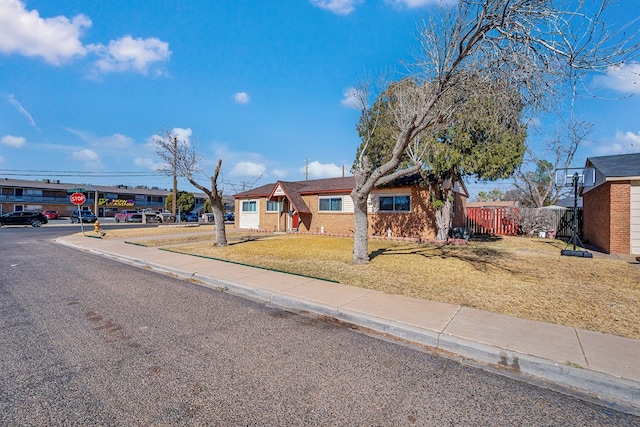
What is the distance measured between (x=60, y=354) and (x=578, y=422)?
5674 mm

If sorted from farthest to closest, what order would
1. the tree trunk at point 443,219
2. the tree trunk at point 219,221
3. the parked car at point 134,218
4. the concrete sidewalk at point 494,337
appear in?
the parked car at point 134,218, the tree trunk at point 443,219, the tree trunk at point 219,221, the concrete sidewalk at point 494,337

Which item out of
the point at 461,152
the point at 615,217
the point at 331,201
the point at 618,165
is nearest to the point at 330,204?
the point at 331,201

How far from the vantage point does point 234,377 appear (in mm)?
3309

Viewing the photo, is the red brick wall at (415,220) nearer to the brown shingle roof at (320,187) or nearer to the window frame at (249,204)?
the brown shingle roof at (320,187)

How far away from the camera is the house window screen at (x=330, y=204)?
19844 mm

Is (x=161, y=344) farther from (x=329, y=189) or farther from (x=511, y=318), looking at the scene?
(x=329, y=189)

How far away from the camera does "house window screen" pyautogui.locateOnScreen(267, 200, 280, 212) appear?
2299 centimetres

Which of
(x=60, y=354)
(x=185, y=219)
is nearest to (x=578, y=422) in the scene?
(x=60, y=354)

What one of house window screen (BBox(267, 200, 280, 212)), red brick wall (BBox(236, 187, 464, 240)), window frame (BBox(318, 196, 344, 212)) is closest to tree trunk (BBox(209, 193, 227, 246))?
red brick wall (BBox(236, 187, 464, 240))

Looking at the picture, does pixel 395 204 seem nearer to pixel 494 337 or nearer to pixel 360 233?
pixel 360 233

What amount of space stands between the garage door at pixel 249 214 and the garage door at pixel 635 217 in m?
21.5

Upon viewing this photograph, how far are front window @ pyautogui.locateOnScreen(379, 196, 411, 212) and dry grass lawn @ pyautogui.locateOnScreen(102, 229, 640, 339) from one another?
5.34m

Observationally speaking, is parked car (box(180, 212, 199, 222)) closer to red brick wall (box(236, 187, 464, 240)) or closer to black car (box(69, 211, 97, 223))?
black car (box(69, 211, 97, 223))

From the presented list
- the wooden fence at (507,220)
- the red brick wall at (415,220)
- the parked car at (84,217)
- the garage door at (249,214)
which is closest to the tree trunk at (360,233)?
the red brick wall at (415,220)
